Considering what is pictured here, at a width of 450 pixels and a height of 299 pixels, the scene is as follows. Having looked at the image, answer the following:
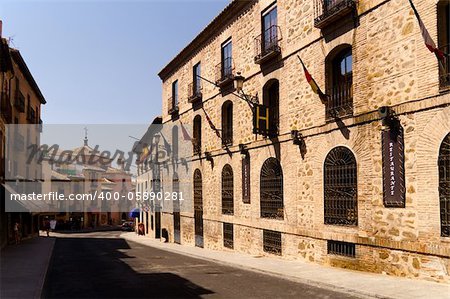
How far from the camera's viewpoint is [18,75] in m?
30.9

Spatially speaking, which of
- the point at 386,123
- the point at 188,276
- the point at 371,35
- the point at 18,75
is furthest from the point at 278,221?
the point at 18,75

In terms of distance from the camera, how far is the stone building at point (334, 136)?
11.9 meters

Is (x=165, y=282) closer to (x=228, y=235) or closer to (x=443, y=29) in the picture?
(x=228, y=235)

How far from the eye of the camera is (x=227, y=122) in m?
24.0

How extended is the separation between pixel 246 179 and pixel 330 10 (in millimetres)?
8891

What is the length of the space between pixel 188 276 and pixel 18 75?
895 inches

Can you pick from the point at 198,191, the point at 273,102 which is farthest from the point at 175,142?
the point at 273,102

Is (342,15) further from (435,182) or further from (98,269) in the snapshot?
(98,269)

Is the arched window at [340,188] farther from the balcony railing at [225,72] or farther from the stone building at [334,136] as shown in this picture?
the balcony railing at [225,72]

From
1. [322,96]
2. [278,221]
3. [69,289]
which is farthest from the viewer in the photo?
[278,221]

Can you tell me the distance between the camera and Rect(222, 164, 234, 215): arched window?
23.0 m

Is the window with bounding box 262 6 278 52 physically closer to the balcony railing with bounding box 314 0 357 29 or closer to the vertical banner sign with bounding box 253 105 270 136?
the vertical banner sign with bounding box 253 105 270 136

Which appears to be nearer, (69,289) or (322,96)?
(69,289)

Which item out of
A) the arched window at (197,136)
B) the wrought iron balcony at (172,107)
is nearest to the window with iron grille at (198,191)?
the arched window at (197,136)
